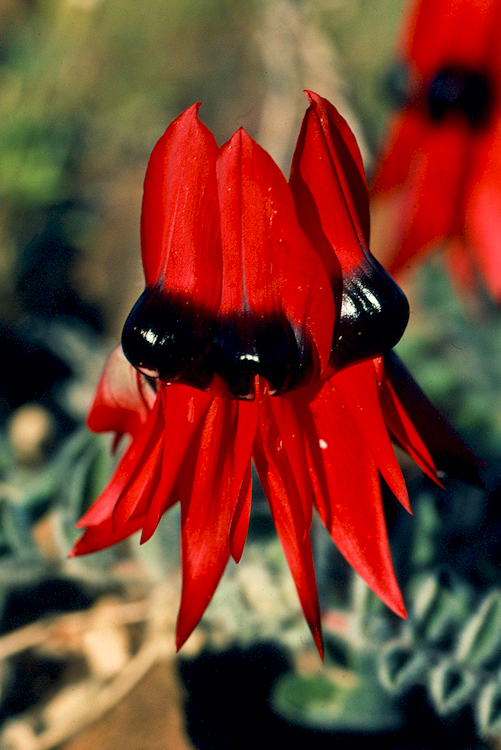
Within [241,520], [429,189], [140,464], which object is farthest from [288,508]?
[429,189]

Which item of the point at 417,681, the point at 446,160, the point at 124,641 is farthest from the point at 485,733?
the point at 446,160

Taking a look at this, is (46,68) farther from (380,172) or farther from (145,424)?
(145,424)

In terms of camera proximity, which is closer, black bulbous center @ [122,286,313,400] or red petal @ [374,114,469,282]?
black bulbous center @ [122,286,313,400]

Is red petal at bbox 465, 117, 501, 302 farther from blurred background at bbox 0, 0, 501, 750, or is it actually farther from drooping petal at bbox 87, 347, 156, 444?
drooping petal at bbox 87, 347, 156, 444

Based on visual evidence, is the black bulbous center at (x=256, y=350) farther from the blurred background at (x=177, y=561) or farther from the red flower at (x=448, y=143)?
the red flower at (x=448, y=143)

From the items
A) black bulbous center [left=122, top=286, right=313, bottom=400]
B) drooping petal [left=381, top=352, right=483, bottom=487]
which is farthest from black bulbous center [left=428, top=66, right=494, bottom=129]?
black bulbous center [left=122, top=286, right=313, bottom=400]

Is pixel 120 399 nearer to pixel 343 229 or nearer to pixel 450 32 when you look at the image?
pixel 343 229
